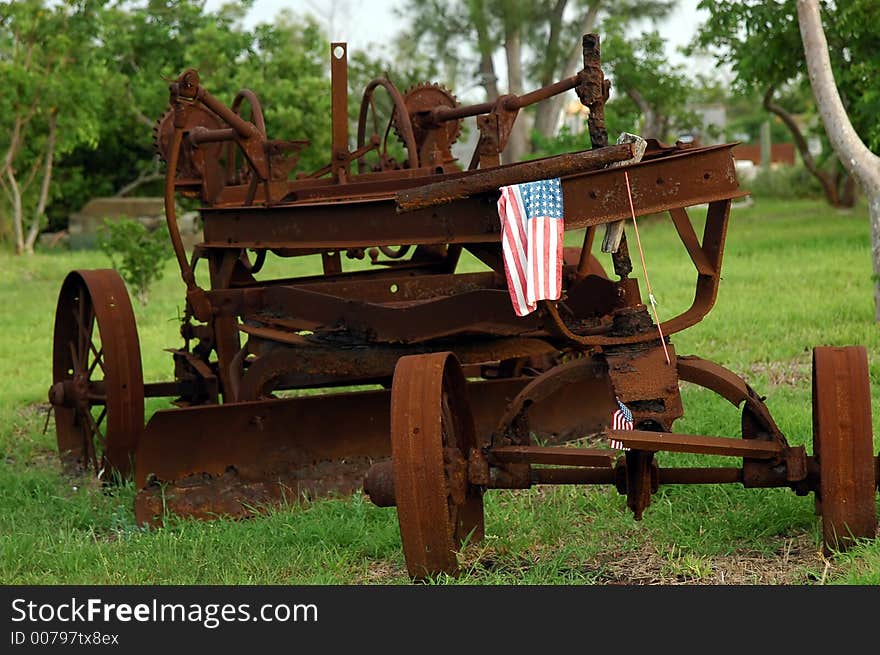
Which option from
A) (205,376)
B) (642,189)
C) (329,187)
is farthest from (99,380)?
(642,189)

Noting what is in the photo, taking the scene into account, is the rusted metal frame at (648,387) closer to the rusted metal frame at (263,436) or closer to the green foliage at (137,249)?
the rusted metal frame at (263,436)

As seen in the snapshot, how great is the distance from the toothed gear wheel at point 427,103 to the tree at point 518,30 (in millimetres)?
20658

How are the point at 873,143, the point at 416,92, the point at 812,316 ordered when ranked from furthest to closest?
1. the point at 873,143
2. the point at 812,316
3. the point at 416,92

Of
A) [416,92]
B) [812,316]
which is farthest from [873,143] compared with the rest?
[416,92]

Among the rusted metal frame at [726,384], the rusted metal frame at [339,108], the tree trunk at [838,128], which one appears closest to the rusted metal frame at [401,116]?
the rusted metal frame at [339,108]

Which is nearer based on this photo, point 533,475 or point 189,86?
point 533,475

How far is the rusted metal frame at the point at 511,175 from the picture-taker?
4.26 m

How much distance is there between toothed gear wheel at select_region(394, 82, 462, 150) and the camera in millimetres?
7391

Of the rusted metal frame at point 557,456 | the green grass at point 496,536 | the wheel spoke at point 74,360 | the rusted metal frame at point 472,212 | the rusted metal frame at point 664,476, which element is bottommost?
the green grass at point 496,536

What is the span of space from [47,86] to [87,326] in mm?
14960

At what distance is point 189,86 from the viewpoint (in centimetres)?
583

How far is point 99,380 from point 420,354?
2.50 metres

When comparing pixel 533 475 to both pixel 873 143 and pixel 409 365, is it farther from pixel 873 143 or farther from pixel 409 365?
pixel 873 143

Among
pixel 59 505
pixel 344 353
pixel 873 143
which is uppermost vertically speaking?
pixel 873 143
